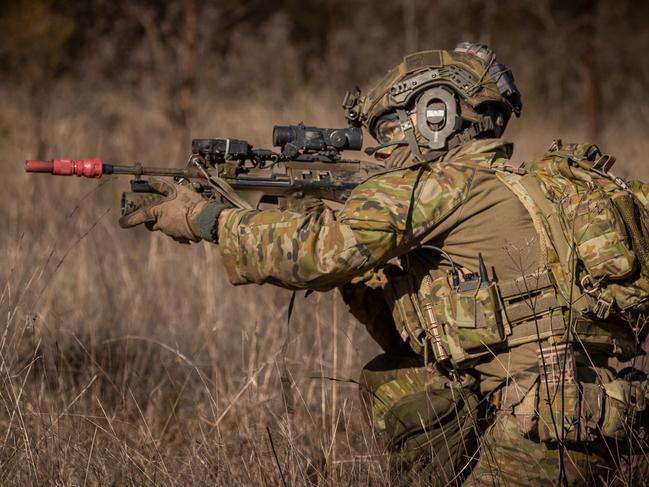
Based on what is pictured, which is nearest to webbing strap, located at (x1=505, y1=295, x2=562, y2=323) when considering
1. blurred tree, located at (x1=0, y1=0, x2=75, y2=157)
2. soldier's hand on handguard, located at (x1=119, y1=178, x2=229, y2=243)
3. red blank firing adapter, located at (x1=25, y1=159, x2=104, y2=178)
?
soldier's hand on handguard, located at (x1=119, y1=178, x2=229, y2=243)

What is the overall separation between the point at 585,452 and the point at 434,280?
0.71m

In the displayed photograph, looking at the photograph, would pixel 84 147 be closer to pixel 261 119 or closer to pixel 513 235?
pixel 261 119

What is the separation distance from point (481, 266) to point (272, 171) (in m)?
0.85

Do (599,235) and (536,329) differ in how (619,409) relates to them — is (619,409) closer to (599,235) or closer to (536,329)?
(536,329)

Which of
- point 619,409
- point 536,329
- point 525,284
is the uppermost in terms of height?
point 525,284

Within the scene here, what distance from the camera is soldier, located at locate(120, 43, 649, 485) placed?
2875mm

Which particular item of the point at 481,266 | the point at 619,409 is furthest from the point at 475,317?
the point at 619,409

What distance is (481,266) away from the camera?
9.70ft

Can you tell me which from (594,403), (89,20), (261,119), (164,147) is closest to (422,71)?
(594,403)

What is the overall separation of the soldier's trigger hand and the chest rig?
75cm

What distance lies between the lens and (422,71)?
3.17m

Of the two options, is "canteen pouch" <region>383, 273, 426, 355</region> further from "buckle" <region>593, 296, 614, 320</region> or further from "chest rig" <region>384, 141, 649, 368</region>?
"buckle" <region>593, 296, 614, 320</region>

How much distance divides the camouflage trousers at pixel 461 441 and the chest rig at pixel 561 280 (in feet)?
0.60

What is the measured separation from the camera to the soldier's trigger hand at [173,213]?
10.2 ft
